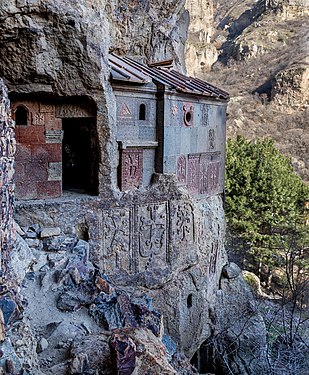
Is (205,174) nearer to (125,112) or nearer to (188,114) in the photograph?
(188,114)

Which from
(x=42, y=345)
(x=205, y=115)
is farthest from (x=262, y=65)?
(x=42, y=345)

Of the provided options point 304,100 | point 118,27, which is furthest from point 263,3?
point 118,27

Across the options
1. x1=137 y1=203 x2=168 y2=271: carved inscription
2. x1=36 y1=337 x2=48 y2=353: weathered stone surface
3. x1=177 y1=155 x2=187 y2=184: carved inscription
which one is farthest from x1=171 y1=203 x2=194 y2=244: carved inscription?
x1=36 y1=337 x2=48 y2=353: weathered stone surface

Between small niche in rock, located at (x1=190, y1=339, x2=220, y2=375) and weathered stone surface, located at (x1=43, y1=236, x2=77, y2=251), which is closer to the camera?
weathered stone surface, located at (x1=43, y1=236, x2=77, y2=251)

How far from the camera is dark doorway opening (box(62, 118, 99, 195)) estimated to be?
5.54 m

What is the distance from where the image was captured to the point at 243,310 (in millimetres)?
7867

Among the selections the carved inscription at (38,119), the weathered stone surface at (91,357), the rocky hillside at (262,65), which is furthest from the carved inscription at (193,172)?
the rocky hillside at (262,65)

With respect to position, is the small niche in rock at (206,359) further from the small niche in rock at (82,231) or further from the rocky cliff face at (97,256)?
the small niche in rock at (82,231)

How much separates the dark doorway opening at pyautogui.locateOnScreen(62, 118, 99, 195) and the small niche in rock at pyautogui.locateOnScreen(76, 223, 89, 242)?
510 millimetres

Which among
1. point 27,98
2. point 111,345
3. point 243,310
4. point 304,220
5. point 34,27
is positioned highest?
point 34,27

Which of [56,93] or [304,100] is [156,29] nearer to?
[56,93]

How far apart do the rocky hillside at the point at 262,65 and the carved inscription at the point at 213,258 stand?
14073 mm

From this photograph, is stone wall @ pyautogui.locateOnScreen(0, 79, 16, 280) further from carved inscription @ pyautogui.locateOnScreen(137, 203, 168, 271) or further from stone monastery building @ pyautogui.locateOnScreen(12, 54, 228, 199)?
carved inscription @ pyautogui.locateOnScreen(137, 203, 168, 271)

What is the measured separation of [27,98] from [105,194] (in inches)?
63.5
